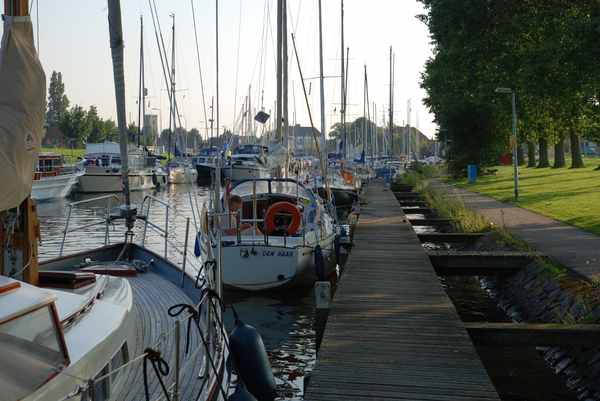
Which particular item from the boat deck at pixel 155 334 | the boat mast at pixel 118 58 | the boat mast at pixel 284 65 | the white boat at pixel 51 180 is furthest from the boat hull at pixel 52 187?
the boat deck at pixel 155 334

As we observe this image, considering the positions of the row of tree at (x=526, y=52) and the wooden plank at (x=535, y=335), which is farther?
the row of tree at (x=526, y=52)

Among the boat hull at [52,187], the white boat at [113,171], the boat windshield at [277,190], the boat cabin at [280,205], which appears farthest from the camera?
the white boat at [113,171]

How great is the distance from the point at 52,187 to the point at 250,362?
4080cm

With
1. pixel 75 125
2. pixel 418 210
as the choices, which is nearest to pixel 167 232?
pixel 418 210

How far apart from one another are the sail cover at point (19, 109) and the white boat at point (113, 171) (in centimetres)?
4169

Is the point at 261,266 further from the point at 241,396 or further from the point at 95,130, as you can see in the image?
the point at 95,130

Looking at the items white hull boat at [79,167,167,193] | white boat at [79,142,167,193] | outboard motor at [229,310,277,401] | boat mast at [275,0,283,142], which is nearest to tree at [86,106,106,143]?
white boat at [79,142,167,193]

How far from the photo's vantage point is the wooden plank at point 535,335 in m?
9.64

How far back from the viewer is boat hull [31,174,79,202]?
43.2 metres

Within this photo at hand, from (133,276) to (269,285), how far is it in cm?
573

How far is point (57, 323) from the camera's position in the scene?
15.9 feet

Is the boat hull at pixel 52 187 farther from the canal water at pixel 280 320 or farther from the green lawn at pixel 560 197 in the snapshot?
the green lawn at pixel 560 197

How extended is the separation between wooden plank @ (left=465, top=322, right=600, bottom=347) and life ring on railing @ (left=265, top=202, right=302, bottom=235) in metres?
7.17

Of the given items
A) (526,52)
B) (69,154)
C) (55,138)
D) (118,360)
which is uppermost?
(55,138)
